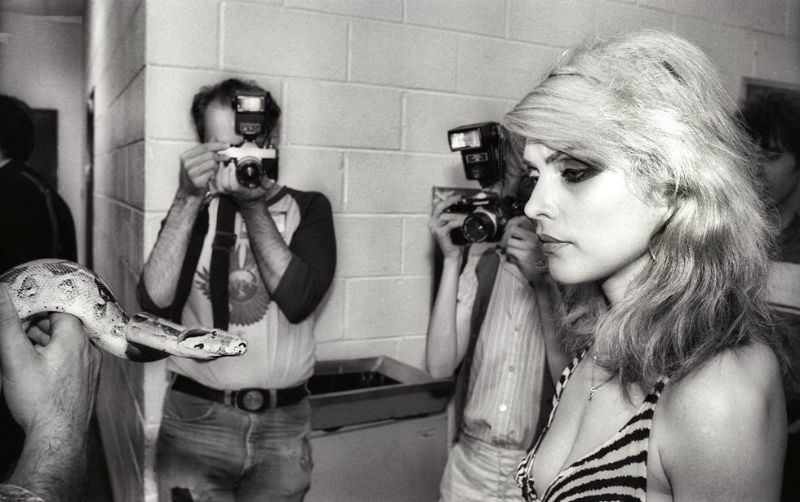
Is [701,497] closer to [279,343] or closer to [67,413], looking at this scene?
[67,413]

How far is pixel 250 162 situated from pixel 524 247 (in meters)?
0.58

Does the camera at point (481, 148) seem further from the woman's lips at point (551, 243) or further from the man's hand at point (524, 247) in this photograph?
the woman's lips at point (551, 243)

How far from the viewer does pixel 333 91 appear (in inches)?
68.0

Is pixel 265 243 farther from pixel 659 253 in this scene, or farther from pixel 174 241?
pixel 659 253

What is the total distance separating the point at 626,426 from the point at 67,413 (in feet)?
2.30

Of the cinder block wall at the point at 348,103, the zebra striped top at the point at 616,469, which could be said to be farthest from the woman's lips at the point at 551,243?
the cinder block wall at the point at 348,103

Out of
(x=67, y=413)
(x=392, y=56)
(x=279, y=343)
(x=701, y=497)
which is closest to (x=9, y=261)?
(x=67, y=413)

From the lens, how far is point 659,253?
81 centimetres

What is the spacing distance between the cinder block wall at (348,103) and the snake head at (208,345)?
370 mm

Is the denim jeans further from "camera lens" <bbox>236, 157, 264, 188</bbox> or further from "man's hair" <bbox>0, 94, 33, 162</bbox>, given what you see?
"man's hair" <bbox>0, 94, 33, 162</bbox>

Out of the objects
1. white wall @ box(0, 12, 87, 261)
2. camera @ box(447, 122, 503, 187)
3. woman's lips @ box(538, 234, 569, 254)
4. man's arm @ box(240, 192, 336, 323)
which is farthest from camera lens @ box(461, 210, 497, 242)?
white wall @ box(0, 12, 87, 261)

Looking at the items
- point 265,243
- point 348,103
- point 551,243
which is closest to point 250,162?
point 265,243

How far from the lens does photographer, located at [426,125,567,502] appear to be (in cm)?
135

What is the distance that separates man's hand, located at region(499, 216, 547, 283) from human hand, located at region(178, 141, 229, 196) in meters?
0.61
